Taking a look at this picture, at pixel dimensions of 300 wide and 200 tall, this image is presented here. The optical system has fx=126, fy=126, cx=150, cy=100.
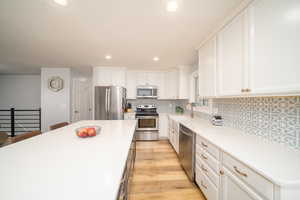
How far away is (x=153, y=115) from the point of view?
4.17m

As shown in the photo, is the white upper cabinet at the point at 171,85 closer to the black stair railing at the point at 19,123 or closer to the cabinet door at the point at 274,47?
the cabinet door at the point at 274,47

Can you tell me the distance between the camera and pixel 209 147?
A: 147 centimetres

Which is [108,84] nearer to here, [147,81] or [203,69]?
[147,81]

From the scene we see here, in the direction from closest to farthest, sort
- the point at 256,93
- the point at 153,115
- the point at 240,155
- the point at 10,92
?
the point at 240,155
the point at 256,93
the point at 153,115
the point at 10,92

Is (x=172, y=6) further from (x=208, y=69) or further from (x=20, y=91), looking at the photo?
(x=20, y=91)

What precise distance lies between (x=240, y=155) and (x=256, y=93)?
1.97 ft

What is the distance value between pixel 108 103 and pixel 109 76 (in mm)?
881

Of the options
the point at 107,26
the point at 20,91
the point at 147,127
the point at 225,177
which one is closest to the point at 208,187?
the point at 225,177

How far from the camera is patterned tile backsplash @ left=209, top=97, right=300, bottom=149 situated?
3.72 ft

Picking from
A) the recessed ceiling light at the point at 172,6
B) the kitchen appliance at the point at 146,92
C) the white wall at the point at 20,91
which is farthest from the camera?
the white wall at the point at 20,91

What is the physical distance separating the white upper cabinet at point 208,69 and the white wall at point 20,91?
6196 mm

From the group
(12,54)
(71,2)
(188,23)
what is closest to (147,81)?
(188,23)

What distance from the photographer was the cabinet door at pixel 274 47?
897mm

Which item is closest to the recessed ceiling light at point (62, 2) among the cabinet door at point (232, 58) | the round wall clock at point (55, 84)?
the cabinet door at point (232, 58)
